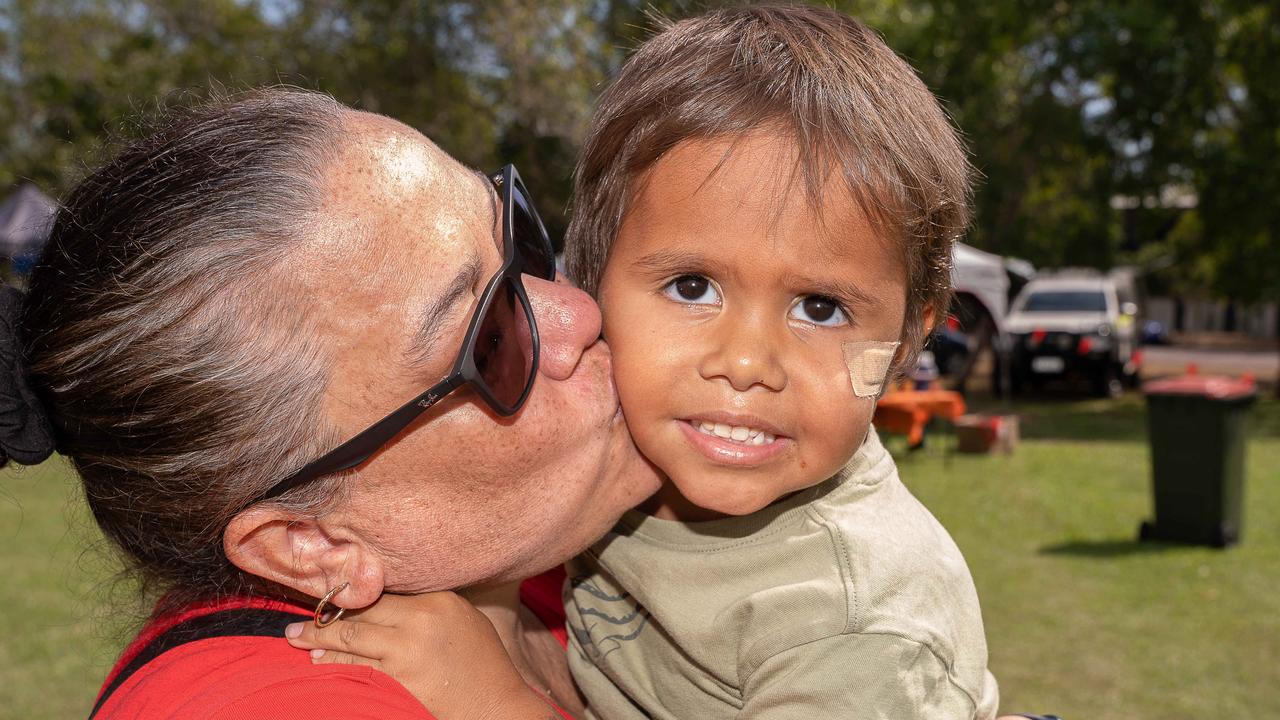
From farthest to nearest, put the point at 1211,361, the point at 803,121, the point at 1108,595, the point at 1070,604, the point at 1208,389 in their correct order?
the point at 1211,361, the point at 1208,389, the point at 1108,595, the point at 1070,604, the point at 803,121

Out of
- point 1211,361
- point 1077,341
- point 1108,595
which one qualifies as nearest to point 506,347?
point 1108,595

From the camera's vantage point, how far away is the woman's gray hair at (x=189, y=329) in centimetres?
146

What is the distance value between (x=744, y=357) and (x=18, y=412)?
1.09 m

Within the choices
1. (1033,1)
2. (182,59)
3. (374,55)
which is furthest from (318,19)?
(1033,1)

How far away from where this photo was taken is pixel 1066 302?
936 inches

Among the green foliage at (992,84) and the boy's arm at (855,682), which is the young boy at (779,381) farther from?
the green foliage at (992,84)

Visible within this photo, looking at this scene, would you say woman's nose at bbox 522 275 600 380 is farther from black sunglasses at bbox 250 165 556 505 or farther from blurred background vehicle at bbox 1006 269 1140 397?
blurred background vehicle at bbox 1006 269 1140 397

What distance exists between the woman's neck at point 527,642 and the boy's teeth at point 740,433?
0.50 metres

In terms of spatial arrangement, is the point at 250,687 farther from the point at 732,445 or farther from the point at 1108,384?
the point at 1108,384

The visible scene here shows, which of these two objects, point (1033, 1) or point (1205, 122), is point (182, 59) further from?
point (1205, 122)

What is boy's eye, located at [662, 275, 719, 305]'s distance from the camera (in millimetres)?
1821

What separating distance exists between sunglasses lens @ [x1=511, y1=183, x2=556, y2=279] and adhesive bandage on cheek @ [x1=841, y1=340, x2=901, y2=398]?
543 mm

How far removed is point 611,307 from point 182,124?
76 cm

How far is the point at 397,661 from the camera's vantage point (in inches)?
63.7
